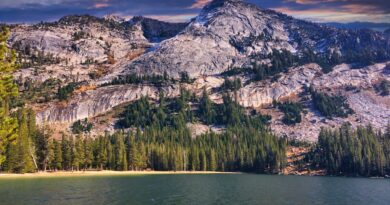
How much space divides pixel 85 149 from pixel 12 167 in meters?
35.1

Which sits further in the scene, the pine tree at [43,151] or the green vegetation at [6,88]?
the pine tree at [43,151]

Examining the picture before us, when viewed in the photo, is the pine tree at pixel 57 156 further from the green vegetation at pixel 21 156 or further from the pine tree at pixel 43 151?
the green vegetation at pixel 21 156

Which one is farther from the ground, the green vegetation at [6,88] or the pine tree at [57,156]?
the green vegetation at [6,88]

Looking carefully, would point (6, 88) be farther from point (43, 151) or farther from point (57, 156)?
point (43, 151)

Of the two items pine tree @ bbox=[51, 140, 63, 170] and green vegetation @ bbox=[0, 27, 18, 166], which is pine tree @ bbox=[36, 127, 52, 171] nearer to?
pine tree @ bbox=[51, 140, 63, 170]

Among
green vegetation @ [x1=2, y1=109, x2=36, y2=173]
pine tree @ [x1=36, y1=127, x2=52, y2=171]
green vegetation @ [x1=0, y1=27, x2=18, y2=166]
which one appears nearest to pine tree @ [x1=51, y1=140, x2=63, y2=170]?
pine tree @ [x1=36, y1=127, x2=52, y2=171]

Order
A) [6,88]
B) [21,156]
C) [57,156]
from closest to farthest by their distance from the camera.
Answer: [6,88], [21,156], [57,156]

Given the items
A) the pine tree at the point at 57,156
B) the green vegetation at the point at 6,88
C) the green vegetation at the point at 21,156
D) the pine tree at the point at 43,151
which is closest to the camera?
the green vegetation at the point at 6,88

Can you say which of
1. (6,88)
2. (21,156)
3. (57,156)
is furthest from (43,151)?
(6,88)

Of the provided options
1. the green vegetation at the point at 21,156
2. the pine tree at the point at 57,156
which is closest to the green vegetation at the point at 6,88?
the green vegetation at the point at 21,156

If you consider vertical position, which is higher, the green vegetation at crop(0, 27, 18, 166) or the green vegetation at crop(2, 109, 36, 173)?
the green vegetation at crop(0, 27, 18, 166)

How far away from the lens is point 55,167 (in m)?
176

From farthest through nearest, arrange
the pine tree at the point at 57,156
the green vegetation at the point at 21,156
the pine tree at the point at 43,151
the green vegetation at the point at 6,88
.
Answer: the pine tree at the point at 43,151, the pine tree at the point at 57,156, the green vegetation at the point at 21,156, the green vegetation at the point at 6,88

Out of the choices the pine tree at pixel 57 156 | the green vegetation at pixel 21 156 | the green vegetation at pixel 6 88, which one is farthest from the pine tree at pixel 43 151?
the green vegetation at pixel 6 88
